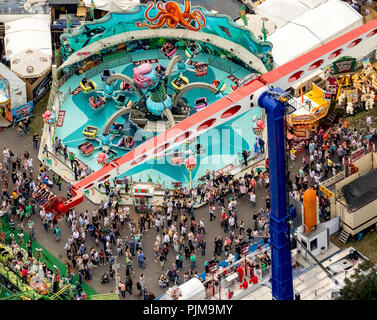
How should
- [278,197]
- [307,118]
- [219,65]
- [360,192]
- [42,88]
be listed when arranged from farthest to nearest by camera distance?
[219,65]
[42,88]
[307,118]
[360,192]
[278,197]

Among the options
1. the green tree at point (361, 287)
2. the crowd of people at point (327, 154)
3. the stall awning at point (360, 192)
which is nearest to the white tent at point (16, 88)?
the crowd of people at point (327, 154)

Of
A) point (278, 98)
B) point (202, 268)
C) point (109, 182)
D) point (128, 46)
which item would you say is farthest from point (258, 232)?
point (128, 46)

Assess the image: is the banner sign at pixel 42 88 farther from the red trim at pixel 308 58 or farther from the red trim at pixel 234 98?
the red trim at pixel 308 58

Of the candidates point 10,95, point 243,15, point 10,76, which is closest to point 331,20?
point 243,15

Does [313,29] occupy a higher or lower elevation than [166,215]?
higher

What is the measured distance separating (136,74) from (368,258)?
77.9 feet

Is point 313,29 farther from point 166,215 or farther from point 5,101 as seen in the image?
point 5,101

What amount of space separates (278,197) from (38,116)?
34.0 meters

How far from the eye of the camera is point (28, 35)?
93000mm

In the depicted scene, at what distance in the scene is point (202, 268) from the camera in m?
74.4

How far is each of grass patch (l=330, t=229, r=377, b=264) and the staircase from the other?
0.21 m

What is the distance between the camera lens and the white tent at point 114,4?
9612cm

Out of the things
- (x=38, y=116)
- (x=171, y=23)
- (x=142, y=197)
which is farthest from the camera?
(x=171, y=23)
